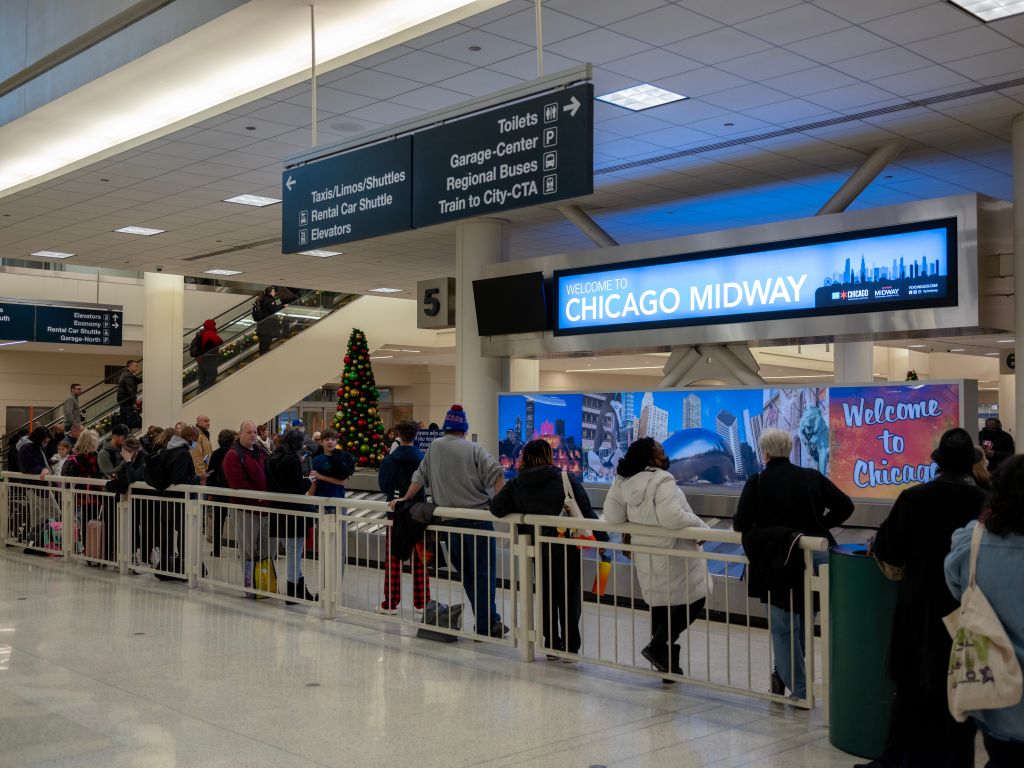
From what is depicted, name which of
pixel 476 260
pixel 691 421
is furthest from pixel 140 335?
pixel 691 421

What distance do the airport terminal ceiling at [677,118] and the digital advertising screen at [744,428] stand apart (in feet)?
7.64

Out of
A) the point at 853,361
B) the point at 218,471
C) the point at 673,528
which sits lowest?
the point at 673,528

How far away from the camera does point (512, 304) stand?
1231 cm

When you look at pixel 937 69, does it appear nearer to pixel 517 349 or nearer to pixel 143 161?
pixel 517 349

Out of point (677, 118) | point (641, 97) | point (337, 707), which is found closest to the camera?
point (337, 707)

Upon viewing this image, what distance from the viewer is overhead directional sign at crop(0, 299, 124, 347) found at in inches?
714

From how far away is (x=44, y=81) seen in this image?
961 cm

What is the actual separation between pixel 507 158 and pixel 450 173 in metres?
0.51

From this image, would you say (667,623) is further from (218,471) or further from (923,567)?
(218,471)

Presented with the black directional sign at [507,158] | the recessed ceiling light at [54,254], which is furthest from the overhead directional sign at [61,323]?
the black directional sign at [507,158]

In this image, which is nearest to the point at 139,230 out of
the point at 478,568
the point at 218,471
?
the point at 218,471

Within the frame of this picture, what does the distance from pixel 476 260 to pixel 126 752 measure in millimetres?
9004

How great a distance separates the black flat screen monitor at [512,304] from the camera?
39.3 ft

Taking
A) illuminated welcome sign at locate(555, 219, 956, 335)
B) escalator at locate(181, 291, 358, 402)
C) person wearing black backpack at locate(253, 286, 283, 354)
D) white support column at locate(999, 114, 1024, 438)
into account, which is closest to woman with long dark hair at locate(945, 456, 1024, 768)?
white support column at locate(999, 114, 1024, 438)
